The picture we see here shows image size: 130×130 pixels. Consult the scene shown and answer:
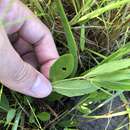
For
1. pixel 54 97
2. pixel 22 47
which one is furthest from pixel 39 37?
pixel 54 97

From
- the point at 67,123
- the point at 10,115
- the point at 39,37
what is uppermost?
the point at 39,37

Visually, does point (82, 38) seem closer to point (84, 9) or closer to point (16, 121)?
point (84, 9)

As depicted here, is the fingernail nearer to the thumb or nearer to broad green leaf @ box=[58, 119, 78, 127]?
the thumb

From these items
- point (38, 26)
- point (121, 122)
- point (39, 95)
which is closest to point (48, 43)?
point (38, 26)

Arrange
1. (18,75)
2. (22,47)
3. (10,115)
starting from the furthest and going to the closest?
(22,47) → (10,115) → (18,75)

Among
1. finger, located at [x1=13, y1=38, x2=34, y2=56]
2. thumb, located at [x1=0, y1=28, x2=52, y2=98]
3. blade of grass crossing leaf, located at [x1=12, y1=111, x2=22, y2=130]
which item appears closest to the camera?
thumb, located at [x1=0, y1=28, x2=52, y2=98]

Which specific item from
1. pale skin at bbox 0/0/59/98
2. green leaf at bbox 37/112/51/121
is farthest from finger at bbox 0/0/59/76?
green leaf at bbox 37/112/51/121
